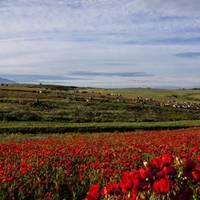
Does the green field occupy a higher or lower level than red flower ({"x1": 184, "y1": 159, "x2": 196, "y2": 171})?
lower

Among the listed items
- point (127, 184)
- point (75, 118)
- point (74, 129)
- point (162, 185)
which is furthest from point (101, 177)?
point (75, 118)

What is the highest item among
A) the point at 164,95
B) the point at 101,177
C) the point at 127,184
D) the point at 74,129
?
the point at 127,184

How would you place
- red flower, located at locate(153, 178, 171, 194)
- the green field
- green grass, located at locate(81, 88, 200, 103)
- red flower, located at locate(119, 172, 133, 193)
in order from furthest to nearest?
1. green grass, located at locate(81, 88, 200, 103)
2. the green field
3. red flower, located at locate(119, 172, 133, 193)
4. red flower, located at locate(153, 178, 171, 194)

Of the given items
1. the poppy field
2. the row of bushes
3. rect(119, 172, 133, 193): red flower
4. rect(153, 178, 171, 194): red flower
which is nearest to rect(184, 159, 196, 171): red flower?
the poppy field

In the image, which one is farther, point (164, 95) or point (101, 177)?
point (164, 95)

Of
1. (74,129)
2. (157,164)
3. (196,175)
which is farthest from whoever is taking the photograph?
(74,129)

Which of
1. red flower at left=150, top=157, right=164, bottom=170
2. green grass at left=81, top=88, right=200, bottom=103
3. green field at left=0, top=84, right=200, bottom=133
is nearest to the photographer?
red flower at left=150, top=157, right=164, bottom=170

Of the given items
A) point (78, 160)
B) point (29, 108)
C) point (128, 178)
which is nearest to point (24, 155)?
point (78, 160)

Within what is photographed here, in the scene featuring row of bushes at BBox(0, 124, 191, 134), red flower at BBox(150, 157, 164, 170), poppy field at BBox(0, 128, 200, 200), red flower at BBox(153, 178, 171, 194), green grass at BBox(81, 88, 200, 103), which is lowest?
row of bushes at BBox(0, 124, 191, 134)

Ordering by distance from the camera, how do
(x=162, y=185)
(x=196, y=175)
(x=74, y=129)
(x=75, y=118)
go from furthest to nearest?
(x=75, y=118) → (x=74, y=129) → (x=196, y=175) → (x=162, y=185)

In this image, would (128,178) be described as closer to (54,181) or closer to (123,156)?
(54,181)

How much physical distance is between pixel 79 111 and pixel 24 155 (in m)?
39.3

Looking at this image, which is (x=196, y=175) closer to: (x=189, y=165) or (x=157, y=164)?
(x=189, y=165)

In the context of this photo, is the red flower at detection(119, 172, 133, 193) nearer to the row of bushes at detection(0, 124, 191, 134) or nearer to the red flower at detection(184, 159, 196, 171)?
the red flower at detection(184, 159, 196, 171)
